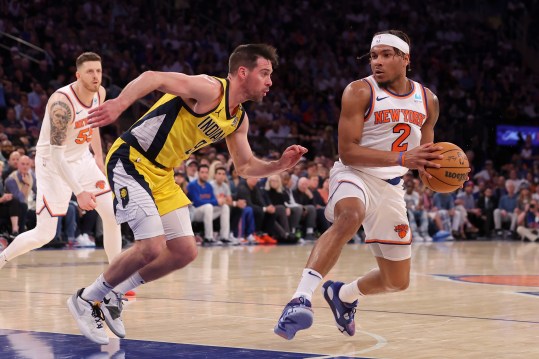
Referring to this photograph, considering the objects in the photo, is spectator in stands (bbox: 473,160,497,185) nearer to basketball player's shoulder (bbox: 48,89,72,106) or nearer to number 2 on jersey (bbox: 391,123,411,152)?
basketball player's shoulder (bbox: 48,89,72,106)

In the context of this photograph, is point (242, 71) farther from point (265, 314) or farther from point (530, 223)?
point (530, 223)

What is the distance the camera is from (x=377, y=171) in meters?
6.07

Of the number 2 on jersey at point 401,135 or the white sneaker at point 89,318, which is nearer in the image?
the white sneaker at point 89,318

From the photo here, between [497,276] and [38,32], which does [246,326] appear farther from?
[38,32]

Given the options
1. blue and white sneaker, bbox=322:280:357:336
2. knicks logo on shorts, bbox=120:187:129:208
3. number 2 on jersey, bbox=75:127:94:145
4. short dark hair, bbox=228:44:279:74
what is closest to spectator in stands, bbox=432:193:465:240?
number 2 on jersey, bbox=75:127:94:145

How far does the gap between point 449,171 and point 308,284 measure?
3.69 feet

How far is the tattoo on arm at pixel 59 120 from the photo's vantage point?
8.00m

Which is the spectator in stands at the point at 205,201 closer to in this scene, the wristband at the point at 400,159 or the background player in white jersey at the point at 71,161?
the background player in white jersey at the point at 71,161

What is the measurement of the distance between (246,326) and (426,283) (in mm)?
3720

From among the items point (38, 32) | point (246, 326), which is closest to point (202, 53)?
point (38, 32)

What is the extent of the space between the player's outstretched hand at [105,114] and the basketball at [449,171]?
1914 millimetres

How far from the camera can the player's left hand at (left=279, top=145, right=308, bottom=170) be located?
19.7ft

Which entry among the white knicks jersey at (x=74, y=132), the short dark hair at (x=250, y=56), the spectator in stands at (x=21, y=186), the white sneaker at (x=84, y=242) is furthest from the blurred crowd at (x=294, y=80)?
the short dark hair at (x=250, y=56)

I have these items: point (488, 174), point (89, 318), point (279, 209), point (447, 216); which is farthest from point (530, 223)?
point (89, 318)
